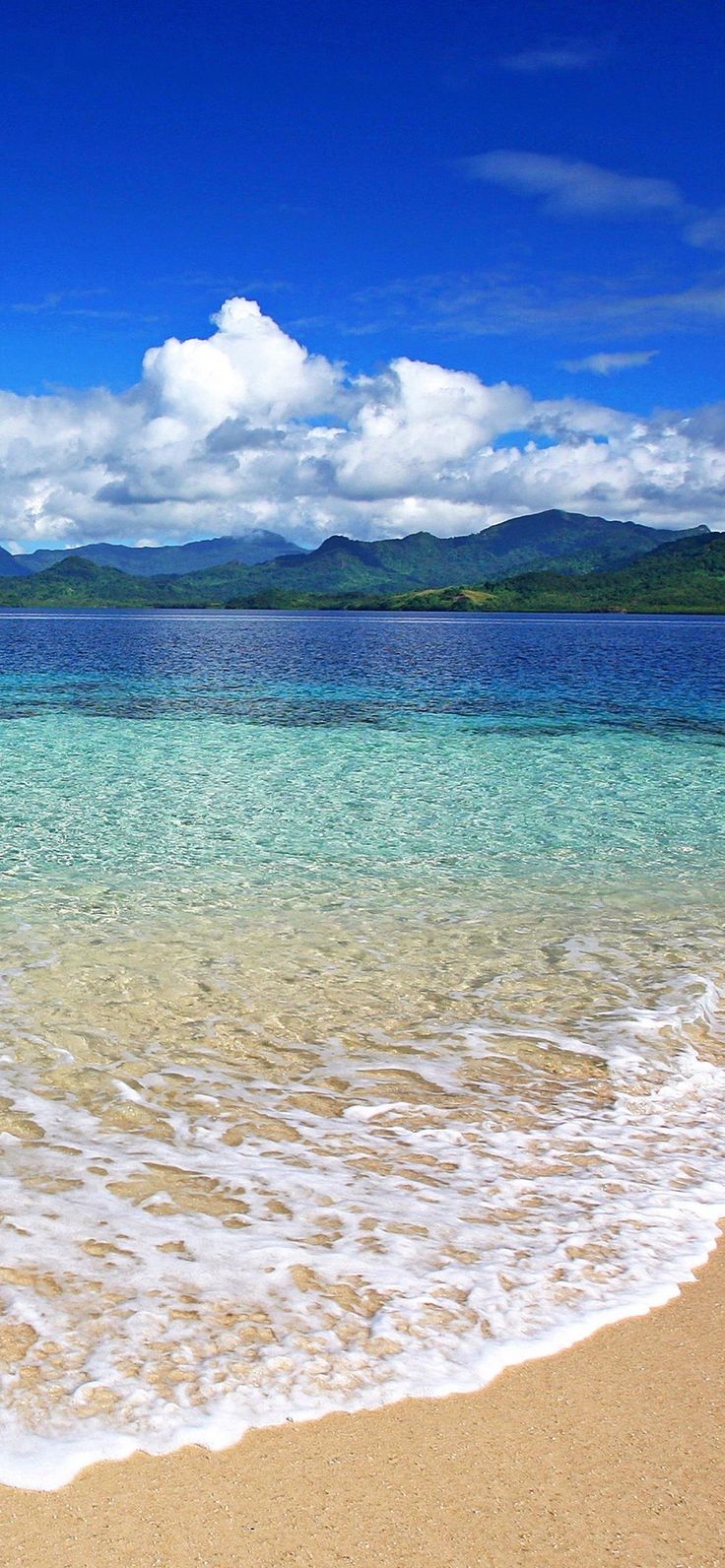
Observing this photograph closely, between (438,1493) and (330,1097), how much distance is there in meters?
4.74

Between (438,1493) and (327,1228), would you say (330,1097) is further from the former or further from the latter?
(438,1493)

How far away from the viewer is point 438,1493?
194 inches

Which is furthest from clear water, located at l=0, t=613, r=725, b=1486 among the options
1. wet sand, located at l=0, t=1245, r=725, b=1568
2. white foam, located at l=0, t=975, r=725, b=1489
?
wet sand, located at l=0, t=1245, r=725, b=1568

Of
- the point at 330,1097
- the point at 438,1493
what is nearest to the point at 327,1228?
the point at 330,1097

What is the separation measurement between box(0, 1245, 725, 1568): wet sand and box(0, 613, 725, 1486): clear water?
245mm

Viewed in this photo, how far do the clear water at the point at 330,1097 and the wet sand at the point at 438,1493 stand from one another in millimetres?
245

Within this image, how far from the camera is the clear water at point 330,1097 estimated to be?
595 centimetres

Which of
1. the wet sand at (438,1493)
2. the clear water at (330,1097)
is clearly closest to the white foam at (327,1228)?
the clear water at (330,1097)

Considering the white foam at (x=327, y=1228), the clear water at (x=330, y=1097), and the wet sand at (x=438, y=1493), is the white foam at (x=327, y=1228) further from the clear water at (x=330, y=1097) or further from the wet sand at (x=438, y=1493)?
the wet sand at (x=438, y=1493)

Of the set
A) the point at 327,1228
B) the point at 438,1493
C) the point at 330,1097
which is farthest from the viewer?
the point at 330,1097

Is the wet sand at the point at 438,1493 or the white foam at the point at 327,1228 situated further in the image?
the white foam at the point at 327,1228

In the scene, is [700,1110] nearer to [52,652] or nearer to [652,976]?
[652,976]

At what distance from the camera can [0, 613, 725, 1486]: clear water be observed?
5.95m

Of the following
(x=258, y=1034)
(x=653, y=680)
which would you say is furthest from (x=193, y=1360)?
(x=653, y=680)
